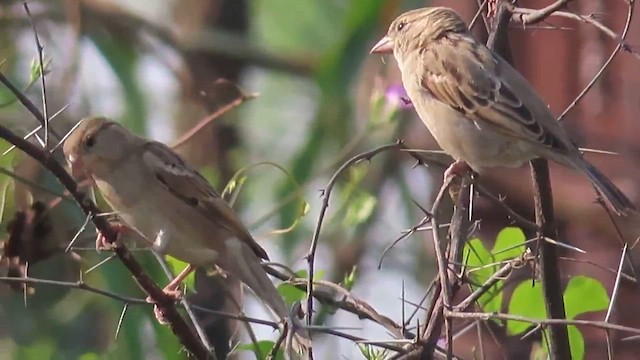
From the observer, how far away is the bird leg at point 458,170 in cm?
275

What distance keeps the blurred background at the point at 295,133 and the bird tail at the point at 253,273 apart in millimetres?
378

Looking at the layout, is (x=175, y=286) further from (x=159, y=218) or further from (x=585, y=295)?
(x=585, y=295)

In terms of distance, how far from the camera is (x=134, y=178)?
287cm

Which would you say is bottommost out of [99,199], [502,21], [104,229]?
[99,199]

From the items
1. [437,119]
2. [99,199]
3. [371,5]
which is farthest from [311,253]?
[371,5]

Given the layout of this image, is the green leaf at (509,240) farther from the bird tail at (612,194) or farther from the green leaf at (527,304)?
the bird tail at (612,194)

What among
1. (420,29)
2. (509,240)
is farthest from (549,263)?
(420,29)

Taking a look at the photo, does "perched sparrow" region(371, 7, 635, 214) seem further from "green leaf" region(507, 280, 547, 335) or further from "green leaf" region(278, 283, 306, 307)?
"green leaf" region(278, 283, 306, 307)

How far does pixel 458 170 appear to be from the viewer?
2.88m

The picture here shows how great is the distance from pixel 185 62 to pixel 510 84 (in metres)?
3.36

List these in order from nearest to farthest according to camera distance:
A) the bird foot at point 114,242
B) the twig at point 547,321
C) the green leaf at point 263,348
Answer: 1. the twig at point 547,321
2. the bird foot at point 114,242
3. the green leaf at point 263,348

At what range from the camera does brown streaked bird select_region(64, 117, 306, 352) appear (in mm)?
2783

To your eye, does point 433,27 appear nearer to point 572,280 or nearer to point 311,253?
point 572,280

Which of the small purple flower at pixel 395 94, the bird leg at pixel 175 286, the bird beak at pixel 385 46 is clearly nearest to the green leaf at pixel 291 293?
the bird leg at pixel 175 286
